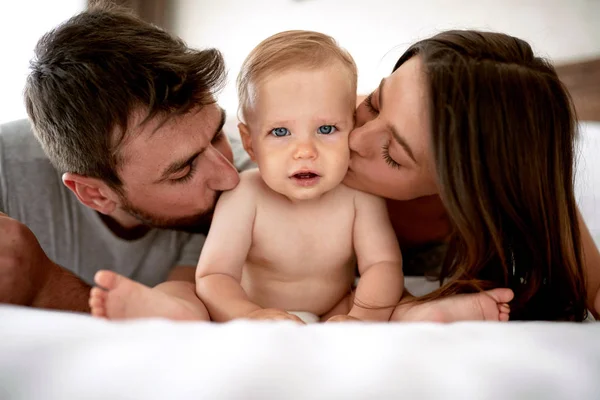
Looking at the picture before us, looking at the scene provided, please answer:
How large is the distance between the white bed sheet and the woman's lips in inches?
12.7

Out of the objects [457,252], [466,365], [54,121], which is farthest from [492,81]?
[54,121]

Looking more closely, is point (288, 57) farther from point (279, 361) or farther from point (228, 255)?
point (279, 361)

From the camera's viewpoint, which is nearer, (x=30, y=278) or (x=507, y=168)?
(x=507, y=168)

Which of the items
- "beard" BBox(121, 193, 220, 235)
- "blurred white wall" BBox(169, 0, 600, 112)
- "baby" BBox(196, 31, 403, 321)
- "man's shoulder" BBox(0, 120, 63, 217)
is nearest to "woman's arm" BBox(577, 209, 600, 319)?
"baby" BBox(196, 31, 403, 321)

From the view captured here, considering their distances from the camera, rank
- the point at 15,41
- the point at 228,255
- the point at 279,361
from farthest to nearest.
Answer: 1. the point at 15,41
2. the point at 228,255
3. the point at 279,361

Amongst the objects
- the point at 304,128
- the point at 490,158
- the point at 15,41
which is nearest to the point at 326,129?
the point at 304,128

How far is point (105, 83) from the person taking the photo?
0.98m

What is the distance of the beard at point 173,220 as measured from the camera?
113 centimetres

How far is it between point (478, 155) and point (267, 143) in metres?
0.33

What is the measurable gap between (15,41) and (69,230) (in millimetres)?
594

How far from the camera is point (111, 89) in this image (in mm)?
977

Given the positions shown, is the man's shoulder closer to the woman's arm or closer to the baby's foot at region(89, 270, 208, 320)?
the baby's foot at region(89, 270, 208, 320)

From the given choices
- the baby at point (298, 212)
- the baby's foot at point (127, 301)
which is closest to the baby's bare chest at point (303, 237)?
the baby at point (298, 212)

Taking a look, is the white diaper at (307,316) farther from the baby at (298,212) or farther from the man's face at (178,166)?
the man's face at (178,166)
